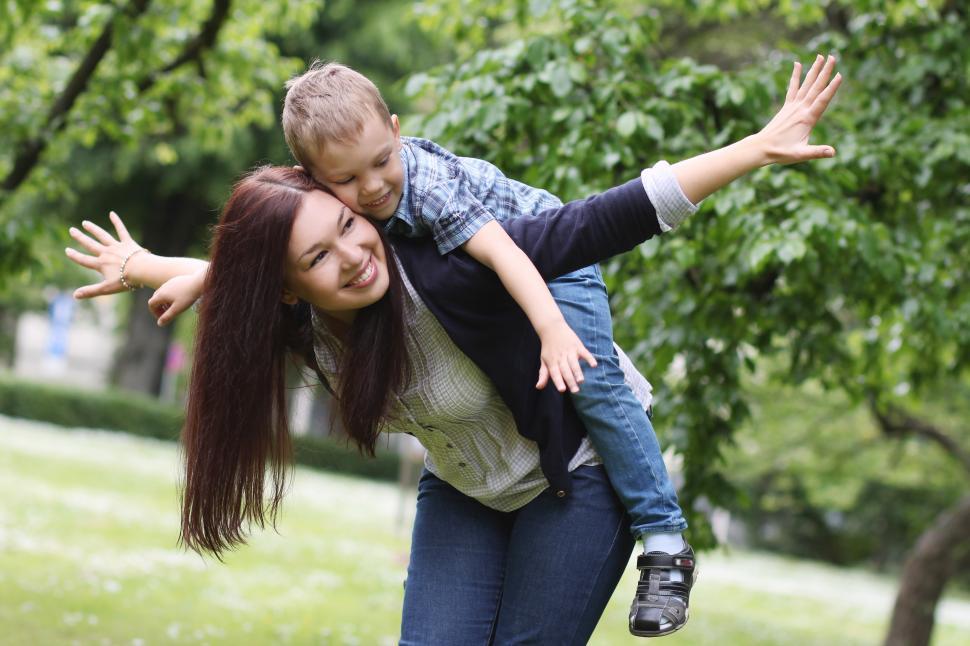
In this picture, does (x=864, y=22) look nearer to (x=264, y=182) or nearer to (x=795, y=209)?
(x=795, y=209)

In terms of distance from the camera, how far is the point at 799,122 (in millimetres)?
2127

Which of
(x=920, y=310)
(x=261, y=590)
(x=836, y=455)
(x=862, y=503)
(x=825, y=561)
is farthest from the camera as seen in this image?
(x=825, y=561)

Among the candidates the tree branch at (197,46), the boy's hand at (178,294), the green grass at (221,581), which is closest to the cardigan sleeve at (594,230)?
the boy's hand at (178,294)

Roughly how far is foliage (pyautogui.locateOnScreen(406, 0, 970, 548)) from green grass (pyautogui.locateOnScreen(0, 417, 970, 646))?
1228 mm

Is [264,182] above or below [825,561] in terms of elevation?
above

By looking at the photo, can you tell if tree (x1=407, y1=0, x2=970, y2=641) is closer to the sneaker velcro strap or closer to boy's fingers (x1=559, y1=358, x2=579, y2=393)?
the sneaker velcro strap

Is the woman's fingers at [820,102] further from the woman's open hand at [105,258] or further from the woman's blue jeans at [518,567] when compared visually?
the woman's open hand at [105,258]

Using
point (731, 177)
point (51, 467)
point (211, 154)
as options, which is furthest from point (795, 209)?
point (211, 154)

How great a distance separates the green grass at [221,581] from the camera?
23.2 feet

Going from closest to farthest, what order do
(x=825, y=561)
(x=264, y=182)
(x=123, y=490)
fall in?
(x=264, y=182) < (x=123, y=490) < (x=825, y=561)

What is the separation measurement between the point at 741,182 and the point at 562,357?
93.3 inches

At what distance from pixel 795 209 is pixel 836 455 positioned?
8.43m

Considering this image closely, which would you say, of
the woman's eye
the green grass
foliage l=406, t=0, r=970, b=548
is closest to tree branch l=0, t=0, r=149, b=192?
foliage l=406, t=0, r=970, b=548

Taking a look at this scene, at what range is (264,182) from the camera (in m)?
2.32
